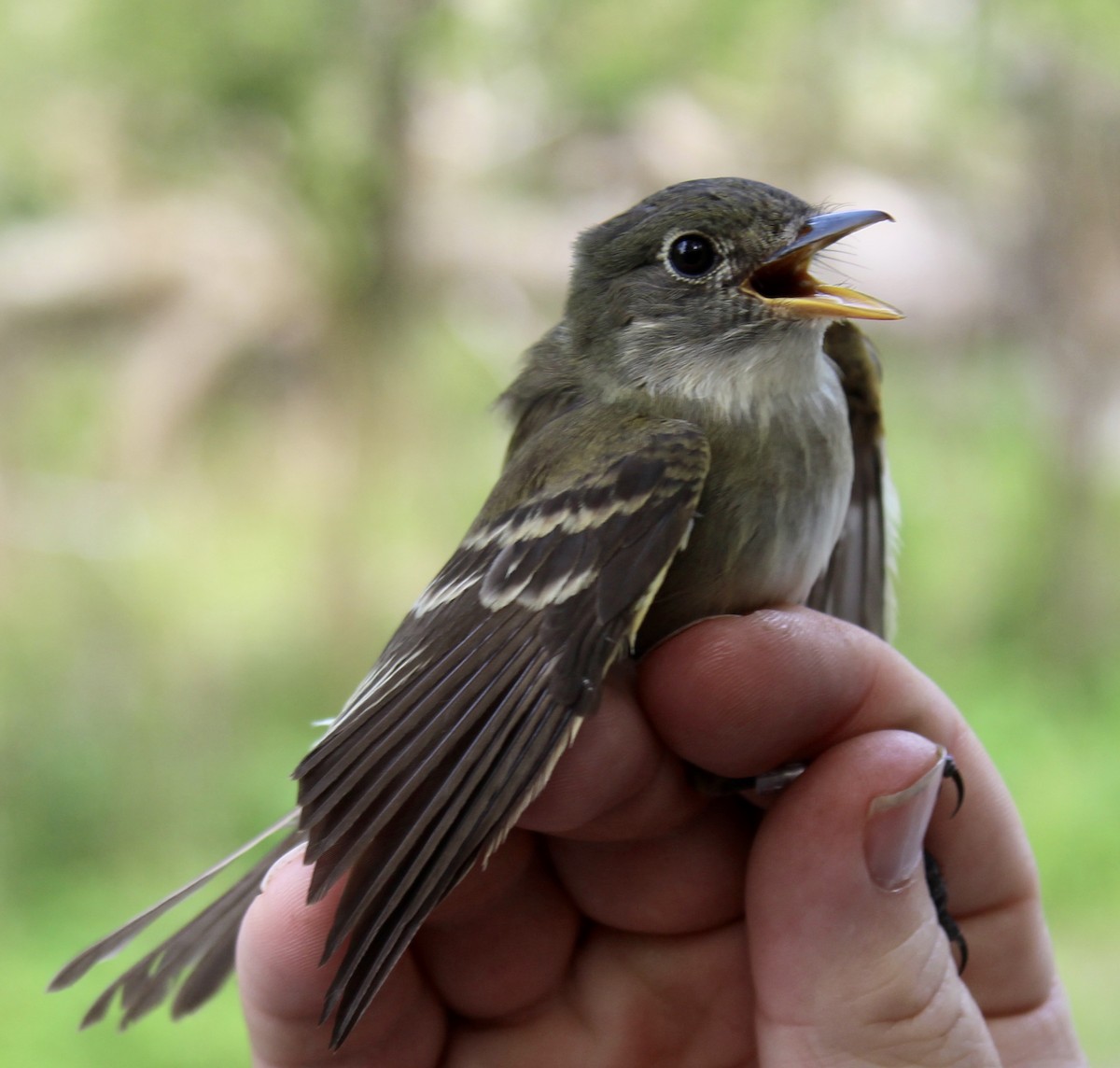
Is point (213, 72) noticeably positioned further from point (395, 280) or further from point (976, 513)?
point (976, 513)

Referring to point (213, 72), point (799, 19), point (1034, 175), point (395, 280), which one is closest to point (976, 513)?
point (1034, 175)

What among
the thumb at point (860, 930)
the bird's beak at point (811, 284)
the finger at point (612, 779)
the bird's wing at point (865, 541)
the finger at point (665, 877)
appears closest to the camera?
the thumb at point (860, 930)

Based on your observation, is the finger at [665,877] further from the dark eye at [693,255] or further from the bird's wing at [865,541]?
the dark eye at [693,255]

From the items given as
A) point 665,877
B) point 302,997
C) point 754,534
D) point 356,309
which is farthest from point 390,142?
point 302,997

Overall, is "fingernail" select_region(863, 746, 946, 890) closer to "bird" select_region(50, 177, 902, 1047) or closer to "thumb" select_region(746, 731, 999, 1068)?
"thumb" select_region(746, 731, 999, 1068)

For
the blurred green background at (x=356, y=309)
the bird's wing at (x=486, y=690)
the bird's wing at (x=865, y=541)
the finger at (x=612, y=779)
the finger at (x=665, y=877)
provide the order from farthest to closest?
the blurred green background at (x=356, y=309), the bird's wing at (x=865, y=541), the finger at (x=665, y=877), the finger at (x=612, y=779), the bird's wing at (x=486, y=690)

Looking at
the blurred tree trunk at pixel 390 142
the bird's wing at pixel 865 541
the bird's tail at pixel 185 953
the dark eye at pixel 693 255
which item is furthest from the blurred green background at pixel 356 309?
the dark eye at pixel 693 255
